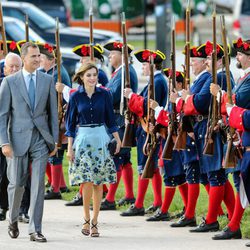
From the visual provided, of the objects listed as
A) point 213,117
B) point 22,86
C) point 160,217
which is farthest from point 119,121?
point 22,86

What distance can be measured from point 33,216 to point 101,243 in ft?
2.25

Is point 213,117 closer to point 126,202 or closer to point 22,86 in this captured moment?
point 22,86

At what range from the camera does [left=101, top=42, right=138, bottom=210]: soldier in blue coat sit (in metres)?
14.5

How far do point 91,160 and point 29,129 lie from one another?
72 cm

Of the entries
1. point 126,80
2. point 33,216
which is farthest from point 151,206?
point 33,216

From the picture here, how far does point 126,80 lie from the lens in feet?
46.7

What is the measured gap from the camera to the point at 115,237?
41.2 feet

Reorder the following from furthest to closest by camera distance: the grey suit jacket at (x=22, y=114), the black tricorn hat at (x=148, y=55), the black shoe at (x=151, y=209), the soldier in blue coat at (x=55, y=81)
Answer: the soldier in blue coat at (x=55, y=81) → the black shoe at (x=151, y=209) → the black tricorn hat at (x=148, y=55) → the grey suit jacket at (x=22, y=114)

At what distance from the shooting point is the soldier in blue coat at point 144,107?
13.8 meters

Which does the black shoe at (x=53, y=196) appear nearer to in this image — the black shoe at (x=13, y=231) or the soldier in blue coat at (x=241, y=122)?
the black shoe at (x=13, y=231)

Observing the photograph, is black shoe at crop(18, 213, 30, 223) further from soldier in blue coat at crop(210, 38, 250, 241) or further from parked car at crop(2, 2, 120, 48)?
parked car at crop(2, 2, 120, 48)

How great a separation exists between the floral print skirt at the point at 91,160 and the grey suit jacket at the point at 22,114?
1.19 feet

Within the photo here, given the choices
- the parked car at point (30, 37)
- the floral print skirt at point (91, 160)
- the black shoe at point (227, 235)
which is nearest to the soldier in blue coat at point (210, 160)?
the black shoe at point (227, 235)

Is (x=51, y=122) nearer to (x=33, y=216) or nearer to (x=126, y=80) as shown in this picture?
(x=33, y=216)
